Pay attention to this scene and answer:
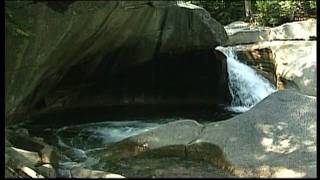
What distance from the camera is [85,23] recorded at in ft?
29.3

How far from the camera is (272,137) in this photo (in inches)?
287

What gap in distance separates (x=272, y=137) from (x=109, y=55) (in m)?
5.27

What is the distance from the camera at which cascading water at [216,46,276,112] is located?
1273cm

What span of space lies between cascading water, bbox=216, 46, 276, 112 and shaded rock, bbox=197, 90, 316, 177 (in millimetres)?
4159

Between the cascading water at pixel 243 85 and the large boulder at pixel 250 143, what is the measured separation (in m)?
4.23

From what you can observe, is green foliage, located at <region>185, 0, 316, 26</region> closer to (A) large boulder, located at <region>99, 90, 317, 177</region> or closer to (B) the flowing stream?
(B) the flowing stream

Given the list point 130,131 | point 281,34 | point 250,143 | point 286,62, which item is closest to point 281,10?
point 281,34

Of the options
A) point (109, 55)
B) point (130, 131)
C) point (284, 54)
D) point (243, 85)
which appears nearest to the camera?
point (130, 131)

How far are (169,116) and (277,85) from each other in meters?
2.91

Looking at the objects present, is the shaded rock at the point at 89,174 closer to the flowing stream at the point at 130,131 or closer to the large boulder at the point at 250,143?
Answer: the flowing stream at the point at 130,131

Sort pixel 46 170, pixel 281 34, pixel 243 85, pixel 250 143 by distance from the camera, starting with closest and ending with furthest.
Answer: pixel 46 170
pixel 250 143
pixel 243 85
pixel 281 34

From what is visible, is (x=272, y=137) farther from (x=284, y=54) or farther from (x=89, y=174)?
(x=284, y=54)
